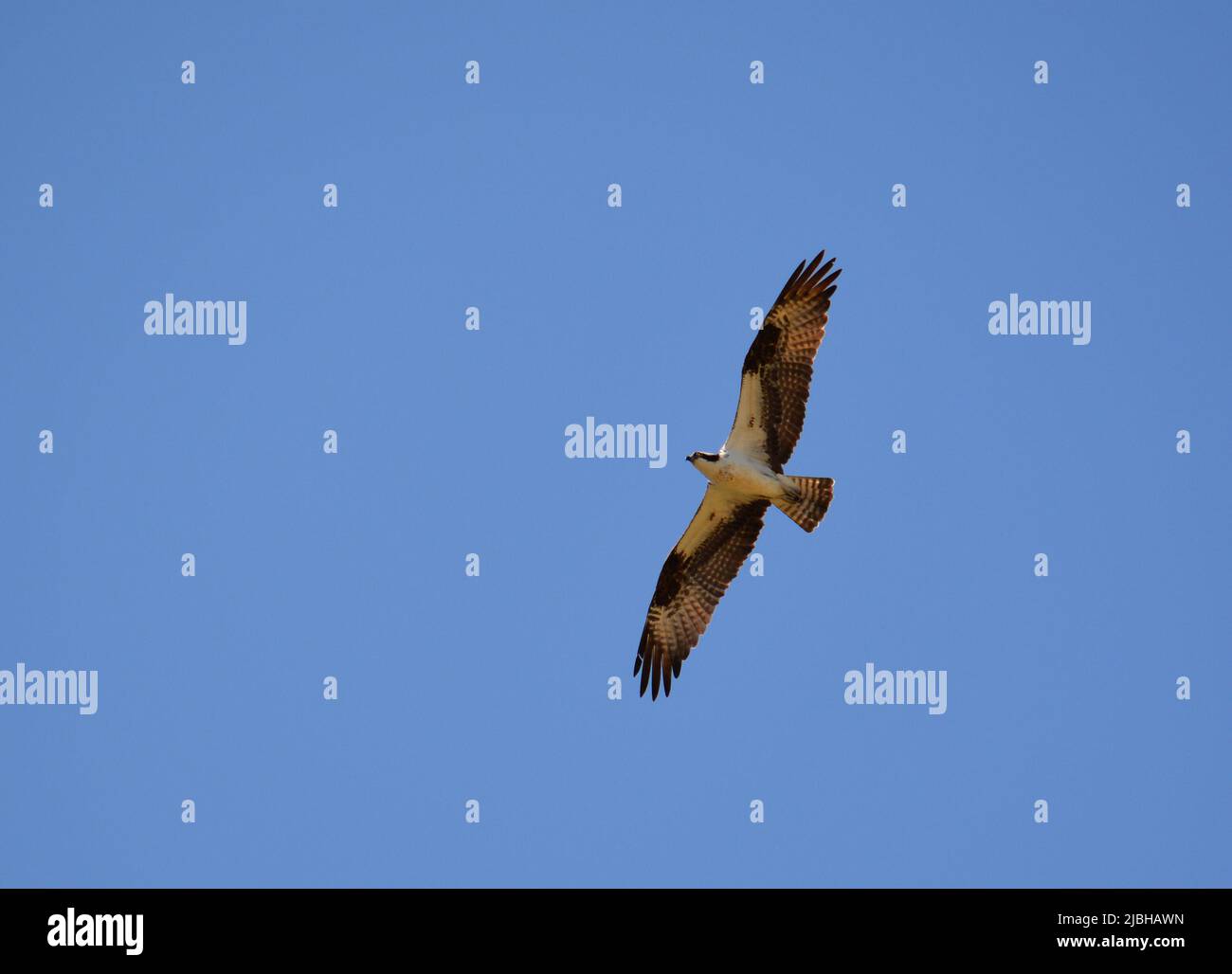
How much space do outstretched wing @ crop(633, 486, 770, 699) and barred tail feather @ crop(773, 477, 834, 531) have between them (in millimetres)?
584

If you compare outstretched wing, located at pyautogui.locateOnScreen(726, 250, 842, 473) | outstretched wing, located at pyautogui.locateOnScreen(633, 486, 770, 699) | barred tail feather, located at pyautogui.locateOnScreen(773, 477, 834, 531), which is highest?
outstretched wing, located at pyautogui.locateOnScreen(726, 250, 842, 473)

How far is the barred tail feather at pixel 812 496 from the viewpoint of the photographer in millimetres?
15375

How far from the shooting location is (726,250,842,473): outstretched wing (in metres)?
15.2

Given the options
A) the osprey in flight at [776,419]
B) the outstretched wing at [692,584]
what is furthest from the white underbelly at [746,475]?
the outstretched wing at [692,584]

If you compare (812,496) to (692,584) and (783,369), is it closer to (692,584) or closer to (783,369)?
(783,369)

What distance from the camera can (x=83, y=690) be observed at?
2303 centimetres

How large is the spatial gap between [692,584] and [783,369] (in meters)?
2.39

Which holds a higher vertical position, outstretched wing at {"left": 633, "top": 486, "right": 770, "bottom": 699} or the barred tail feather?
the barred tail feather

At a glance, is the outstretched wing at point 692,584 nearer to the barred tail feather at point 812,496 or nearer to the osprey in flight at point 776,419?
the osprey in flight at point 776,419

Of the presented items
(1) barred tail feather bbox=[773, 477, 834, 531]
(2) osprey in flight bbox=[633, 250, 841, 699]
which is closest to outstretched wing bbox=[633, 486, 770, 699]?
(2) osprey in flight bbox=[633, 250, 841, 699]

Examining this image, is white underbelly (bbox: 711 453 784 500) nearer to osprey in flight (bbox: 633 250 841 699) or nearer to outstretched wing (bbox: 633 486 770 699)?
osprey in flight (bbox: 633 250 841 699)
